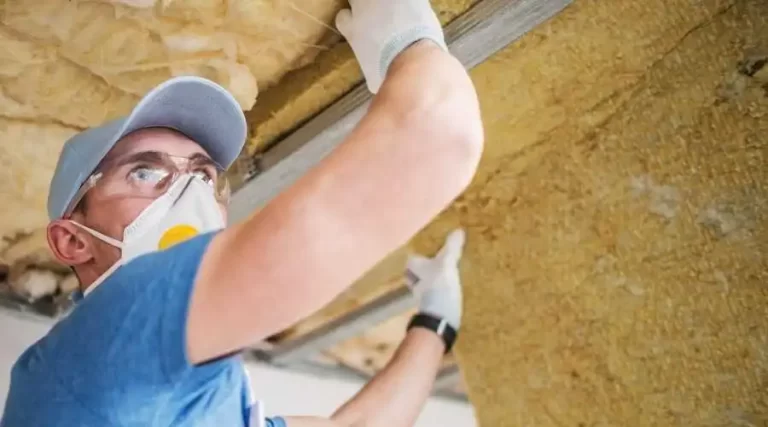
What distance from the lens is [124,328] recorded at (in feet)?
2.71

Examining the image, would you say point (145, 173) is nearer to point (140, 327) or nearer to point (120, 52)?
point (120, 52)

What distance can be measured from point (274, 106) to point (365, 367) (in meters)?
1.56

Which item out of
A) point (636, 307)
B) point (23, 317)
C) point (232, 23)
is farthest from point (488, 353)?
point (23, 317)

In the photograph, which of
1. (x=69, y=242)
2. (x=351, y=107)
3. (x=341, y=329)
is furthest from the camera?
(x=341, y=329)

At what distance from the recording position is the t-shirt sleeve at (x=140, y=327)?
802mm

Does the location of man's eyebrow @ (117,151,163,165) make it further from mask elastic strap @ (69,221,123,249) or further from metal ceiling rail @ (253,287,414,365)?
metal ceiling rail @ (253,287,414,365)

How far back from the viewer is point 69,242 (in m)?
1.15

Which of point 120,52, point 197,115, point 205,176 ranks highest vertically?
point 120,52

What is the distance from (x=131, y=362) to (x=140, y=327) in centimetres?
4

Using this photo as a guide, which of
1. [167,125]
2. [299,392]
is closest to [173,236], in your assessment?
[167,125]

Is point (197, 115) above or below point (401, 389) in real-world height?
above

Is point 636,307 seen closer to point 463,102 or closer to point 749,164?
point 749,164

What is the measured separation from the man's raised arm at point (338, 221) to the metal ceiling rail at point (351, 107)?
336mm

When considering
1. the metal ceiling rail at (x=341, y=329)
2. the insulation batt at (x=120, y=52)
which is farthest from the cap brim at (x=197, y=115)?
the metal ceiling rail at (x=341, y=329)
